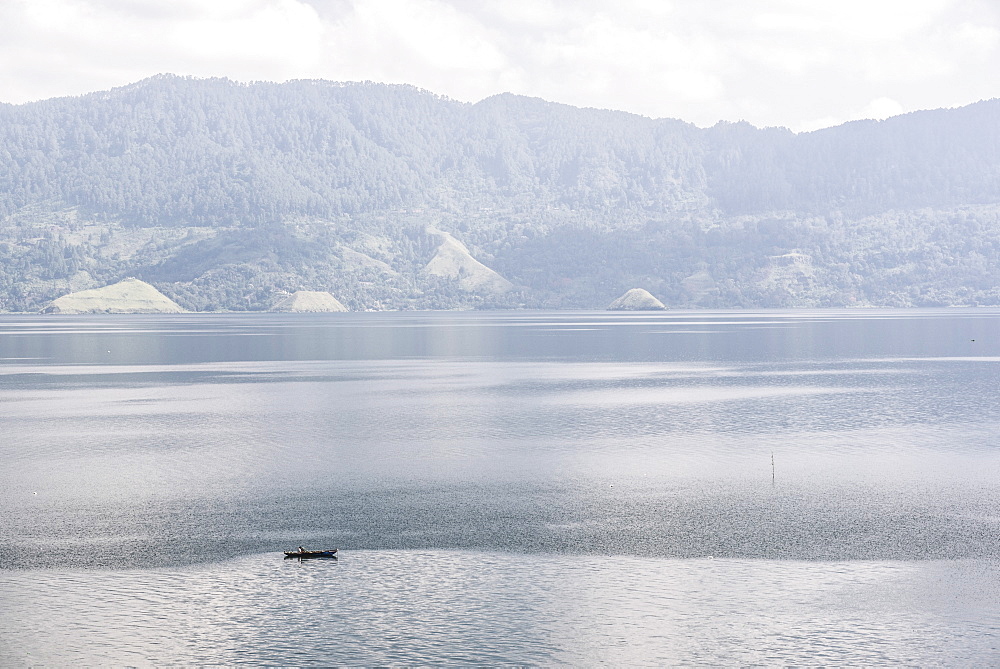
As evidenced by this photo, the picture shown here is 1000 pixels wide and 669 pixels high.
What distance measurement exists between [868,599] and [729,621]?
6.34 meters

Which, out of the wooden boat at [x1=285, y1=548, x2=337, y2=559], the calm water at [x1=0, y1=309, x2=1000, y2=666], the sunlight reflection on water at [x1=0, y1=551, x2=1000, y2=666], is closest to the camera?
the sunlight reflection on water at [x1=0, y1=551, x2=1000, y2=666]

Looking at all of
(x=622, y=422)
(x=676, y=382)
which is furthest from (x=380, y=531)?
(x=676, y=382)

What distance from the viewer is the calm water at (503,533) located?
133 ft

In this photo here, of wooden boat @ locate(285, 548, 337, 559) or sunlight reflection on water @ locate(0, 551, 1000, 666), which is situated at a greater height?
wooden boat @ locate(285, 548, 337, 559)

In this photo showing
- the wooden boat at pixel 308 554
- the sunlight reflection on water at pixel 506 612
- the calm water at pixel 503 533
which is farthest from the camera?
the wooden boat at pixel 308 554

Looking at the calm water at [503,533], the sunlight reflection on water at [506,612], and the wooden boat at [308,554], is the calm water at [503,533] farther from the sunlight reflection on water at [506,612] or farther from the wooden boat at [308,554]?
the wooden boat at [308,554]

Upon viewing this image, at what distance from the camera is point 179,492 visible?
222 feet

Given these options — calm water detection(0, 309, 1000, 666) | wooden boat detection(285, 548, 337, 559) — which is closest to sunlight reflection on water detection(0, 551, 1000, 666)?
calm water detection(0, 309, 1000, 666)

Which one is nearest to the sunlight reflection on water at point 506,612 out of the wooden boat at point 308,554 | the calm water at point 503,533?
the calm water at point 503,533

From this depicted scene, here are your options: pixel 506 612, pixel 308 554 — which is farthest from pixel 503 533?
pixel 506 612

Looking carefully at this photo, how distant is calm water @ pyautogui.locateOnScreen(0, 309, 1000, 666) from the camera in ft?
133

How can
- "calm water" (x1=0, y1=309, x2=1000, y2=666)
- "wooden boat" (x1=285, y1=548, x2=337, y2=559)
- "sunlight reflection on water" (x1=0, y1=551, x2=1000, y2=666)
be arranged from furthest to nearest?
"wooden boat" (x1=285, y1=548, x2=337, y2=559)
"calm water" (x1=0, y1=309, x2=1000, y2=666)
"sunlight reflection on water" (x1=0, y1=551, x2=1000, y2=666)

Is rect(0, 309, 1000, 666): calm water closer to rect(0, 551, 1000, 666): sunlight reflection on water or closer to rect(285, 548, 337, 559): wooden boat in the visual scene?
rect(0, 551, 1000, 666): sunlight reflection on water

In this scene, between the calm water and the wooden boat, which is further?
the wooden boat
